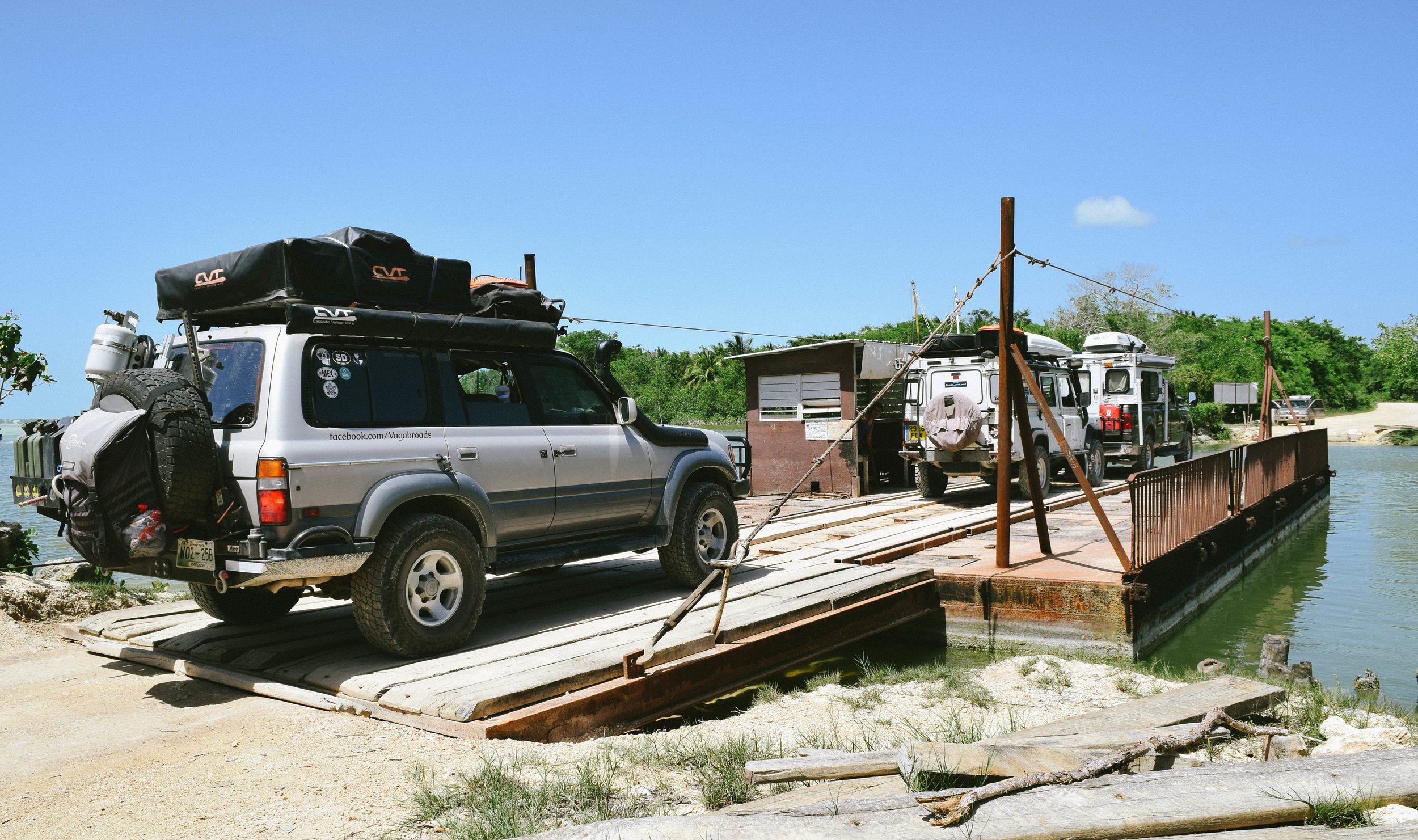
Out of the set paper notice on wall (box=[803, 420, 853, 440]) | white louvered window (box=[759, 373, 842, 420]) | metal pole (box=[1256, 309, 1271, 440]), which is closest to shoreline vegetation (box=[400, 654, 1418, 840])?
paper notice on wall (box=[803, 420, 853, 440])

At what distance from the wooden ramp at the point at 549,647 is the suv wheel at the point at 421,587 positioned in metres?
0.17

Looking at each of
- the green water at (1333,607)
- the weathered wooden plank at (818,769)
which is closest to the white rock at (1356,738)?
the weathered wooden plank at (818,769)

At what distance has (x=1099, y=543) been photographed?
10.6 meters

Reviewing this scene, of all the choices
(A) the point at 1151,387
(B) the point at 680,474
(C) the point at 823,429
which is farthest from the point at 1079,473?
(A) the point at 1151,387

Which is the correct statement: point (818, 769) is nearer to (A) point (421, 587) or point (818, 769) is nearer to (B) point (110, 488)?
(A) point (421, 587)

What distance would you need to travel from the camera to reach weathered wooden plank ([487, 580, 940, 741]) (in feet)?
17.5

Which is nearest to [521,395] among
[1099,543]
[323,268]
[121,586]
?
[323,268]

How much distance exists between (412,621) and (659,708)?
1579 mm

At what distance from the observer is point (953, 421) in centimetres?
1474

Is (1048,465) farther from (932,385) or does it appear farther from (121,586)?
(121,586)

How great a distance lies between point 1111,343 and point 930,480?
7.71 m

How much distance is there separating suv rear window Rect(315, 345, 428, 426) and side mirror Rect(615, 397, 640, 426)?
179 centimetres

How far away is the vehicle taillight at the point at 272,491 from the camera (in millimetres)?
5477

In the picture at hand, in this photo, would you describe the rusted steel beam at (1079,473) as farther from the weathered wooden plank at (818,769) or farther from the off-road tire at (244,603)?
→ the off-road tire at (244,603)
